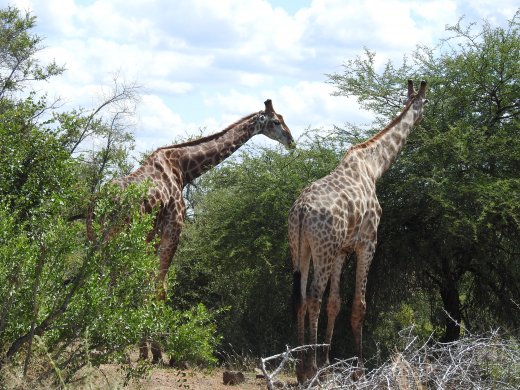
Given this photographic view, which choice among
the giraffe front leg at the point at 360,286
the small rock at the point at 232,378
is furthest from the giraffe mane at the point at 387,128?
the small rock at the point at 232,378

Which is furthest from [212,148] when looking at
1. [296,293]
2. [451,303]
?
[451,303]

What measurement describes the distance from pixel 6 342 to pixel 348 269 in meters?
6.23

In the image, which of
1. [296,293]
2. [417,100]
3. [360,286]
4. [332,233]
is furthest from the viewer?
[417,100]

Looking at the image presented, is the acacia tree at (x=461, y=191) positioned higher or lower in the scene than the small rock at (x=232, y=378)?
higher

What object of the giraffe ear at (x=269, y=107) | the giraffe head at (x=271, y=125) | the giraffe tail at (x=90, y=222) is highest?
the giraffe ear at (x=269, y=107)

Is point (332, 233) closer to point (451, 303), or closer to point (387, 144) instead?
point (387, 144)

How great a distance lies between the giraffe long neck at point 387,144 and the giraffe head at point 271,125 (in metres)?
1.43

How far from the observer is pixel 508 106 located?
1286cm

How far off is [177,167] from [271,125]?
1.46 meters

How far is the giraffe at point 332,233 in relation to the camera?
935 centimetres

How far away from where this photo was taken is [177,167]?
36.9 feet

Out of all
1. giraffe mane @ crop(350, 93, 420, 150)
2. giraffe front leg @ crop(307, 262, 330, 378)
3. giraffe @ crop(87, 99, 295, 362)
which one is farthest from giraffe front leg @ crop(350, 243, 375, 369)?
giraffe @ crop(87, 99, 295, 362)

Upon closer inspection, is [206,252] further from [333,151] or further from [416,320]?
[416,320]

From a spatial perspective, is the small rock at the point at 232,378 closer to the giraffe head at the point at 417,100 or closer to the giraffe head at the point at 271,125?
the giraffe head at the point at 271,125
